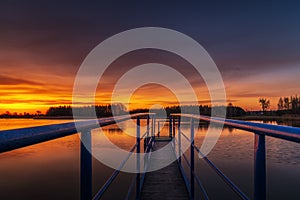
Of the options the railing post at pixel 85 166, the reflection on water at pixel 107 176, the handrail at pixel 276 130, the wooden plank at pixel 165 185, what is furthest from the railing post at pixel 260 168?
the reflection on water at pixel 107 176

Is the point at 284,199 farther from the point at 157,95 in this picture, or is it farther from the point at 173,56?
the point at 157,95

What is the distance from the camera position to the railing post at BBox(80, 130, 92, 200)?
1.12 m

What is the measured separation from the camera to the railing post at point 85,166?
1.12 m

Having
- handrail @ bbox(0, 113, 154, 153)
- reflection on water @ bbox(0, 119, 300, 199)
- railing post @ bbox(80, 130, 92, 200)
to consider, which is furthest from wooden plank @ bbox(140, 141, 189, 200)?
reflection on water @ bbox(0, 119, 300, 199)

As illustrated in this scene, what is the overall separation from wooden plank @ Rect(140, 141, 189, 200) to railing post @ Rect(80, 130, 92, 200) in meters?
1.91

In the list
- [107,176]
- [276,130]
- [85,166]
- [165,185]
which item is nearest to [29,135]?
[85,166]

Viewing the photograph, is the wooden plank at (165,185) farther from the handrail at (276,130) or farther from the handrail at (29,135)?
the handrail at (29,135)

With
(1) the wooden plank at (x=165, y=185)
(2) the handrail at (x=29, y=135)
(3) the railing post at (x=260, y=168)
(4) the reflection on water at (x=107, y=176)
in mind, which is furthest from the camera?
(4) the reflection on water at (x=107, y=176)

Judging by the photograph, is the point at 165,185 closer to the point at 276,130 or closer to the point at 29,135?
the point at 276,130

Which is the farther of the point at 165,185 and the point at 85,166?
the point at 165,185

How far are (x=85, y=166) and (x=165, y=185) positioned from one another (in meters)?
2.42

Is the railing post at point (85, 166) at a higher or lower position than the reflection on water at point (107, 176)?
higher

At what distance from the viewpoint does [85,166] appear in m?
1.14

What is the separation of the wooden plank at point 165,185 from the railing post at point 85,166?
1.91 m
